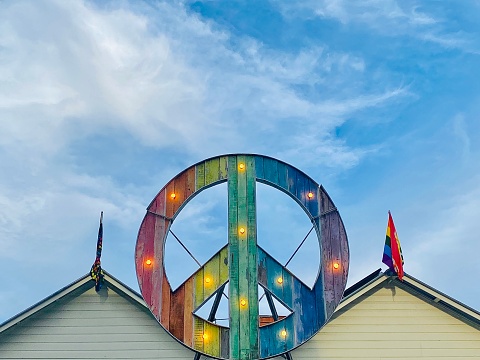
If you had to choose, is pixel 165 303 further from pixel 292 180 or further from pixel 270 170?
pixel 292 180

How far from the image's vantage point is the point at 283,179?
1422 cm

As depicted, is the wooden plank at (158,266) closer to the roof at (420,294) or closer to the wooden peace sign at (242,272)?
the wooden peace sign at (242,272)

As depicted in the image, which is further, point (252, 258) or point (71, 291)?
point (71, 291)

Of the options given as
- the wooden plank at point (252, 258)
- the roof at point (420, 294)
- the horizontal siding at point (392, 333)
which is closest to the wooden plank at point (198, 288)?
the wooden plank at point (252, 258)

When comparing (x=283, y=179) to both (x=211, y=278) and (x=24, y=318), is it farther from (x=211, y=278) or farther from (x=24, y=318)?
(x=24, y=318)

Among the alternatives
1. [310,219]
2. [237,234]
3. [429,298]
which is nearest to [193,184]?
[237,234]

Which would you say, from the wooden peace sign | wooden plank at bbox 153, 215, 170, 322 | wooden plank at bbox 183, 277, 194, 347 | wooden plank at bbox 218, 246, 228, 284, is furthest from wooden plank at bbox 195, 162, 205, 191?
wooden plank at bbox 183, 277, 194, 347

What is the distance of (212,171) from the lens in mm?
14258

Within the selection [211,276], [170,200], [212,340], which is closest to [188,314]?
[212,340]

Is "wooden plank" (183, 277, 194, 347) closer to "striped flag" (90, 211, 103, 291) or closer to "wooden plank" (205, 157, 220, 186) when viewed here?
"wooden plank" (205, 157, 220, 186)

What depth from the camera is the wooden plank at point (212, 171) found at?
14.1 m

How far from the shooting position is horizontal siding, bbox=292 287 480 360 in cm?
1584

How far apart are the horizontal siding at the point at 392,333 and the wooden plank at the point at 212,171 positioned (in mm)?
5660

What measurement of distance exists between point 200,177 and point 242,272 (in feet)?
8.82
